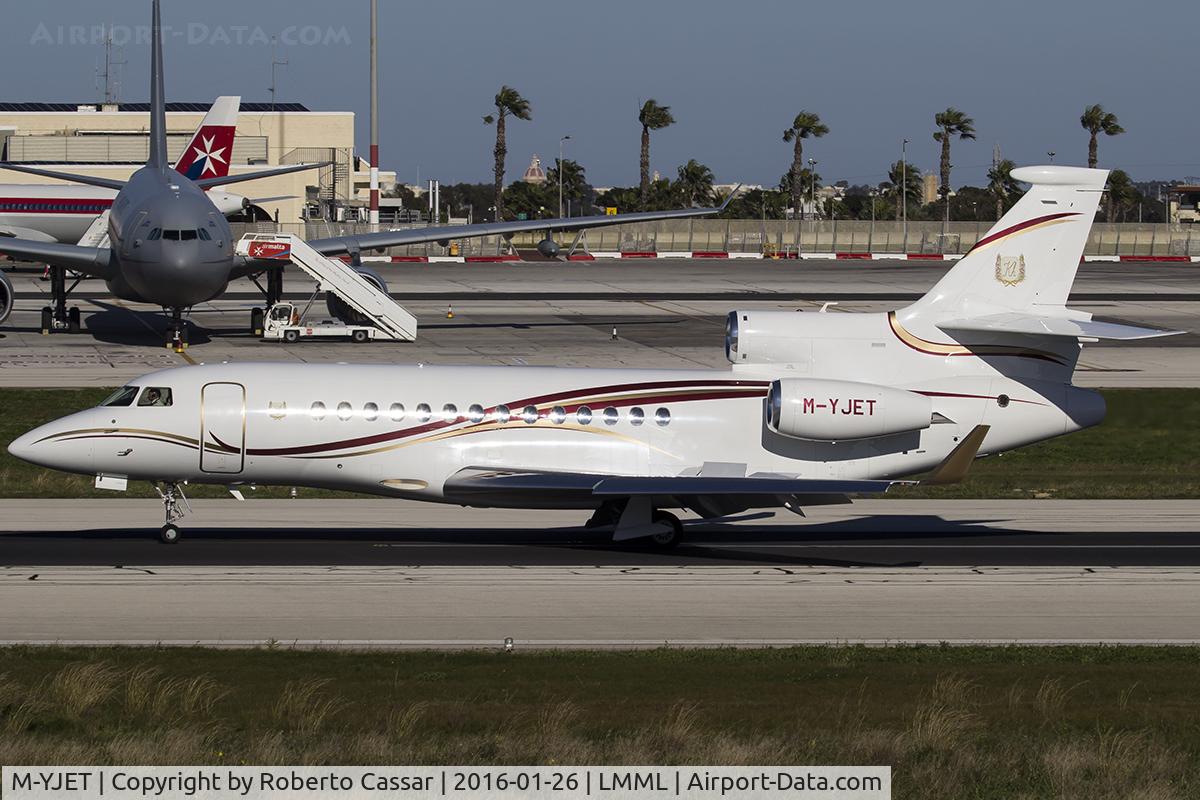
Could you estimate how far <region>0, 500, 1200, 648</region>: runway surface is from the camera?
2144 centimetres

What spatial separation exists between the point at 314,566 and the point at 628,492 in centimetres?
518

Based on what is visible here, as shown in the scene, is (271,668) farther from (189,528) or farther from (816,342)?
(816,342)

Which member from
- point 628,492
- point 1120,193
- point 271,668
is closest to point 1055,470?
point 628,492

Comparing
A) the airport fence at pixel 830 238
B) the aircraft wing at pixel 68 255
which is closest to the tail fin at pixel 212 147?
the aircraft wing at pixel 68 255

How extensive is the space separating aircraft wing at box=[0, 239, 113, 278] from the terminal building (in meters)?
78.4

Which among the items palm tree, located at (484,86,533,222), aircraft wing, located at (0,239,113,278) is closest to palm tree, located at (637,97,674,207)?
palm tree, located at (484,86,533,222)

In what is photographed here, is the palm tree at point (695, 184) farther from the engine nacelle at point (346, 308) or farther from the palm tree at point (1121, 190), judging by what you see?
the engine nacelle at point (346, 308)

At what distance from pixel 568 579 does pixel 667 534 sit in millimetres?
3144

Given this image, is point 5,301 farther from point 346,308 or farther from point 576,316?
point 576,316

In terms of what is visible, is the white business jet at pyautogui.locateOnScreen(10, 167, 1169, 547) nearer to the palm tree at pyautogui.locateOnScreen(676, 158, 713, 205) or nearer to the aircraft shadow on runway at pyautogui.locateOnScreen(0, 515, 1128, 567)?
the aircraft shadow on runway at pyautogui.locateOnScreen(0, 515, 1128, 567)

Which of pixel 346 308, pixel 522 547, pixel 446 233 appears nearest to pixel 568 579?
pixel 522 547

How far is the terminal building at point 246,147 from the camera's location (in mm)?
142125

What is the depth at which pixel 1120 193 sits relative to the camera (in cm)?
16775

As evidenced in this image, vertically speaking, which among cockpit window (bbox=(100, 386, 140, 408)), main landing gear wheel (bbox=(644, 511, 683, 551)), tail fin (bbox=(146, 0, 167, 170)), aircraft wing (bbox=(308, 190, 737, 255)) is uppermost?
tail fin (bbox=(146, 0, 167, 170))
